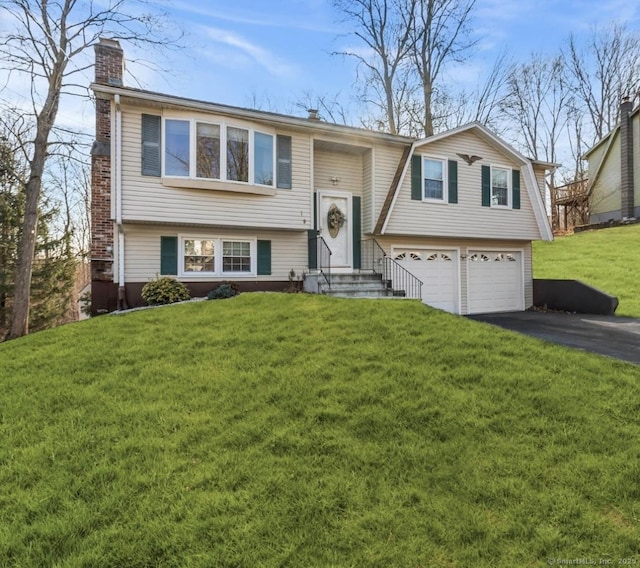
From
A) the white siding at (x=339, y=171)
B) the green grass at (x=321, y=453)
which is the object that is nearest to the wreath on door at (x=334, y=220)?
the white siding at (x=339, y=171)

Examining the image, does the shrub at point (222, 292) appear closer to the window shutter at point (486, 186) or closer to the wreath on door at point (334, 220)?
the wreath on door at point (334, 220)

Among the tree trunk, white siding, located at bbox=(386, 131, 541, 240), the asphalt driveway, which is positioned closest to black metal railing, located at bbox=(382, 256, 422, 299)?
white siding, located at bbox=(386, 131, 541, 240)

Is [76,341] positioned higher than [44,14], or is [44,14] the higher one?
[44,14]

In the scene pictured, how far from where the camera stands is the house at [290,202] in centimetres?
895

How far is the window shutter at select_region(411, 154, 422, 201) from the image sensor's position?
11.5m

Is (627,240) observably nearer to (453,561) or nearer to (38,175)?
(453,561)

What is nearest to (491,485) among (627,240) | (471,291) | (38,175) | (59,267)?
(471,291)

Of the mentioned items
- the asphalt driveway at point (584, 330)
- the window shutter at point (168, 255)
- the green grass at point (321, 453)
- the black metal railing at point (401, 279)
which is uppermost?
the window shutter at point (168, 255)

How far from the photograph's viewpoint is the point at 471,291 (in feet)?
43.1

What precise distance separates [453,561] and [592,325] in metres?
9.20

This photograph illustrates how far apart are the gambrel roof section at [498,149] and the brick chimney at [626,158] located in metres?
12.4

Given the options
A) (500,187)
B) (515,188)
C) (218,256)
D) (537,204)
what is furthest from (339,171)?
(537,204)

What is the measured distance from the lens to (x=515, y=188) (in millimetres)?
13164

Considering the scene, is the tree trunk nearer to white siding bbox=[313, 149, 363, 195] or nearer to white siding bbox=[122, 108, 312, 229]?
white siding bbox=[122, 108, 312, 229]
